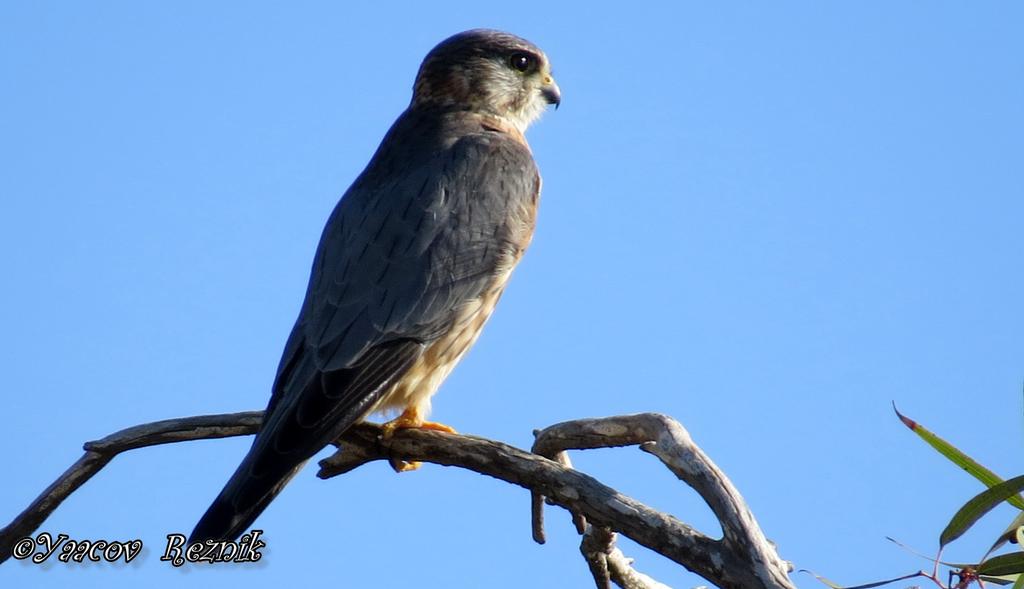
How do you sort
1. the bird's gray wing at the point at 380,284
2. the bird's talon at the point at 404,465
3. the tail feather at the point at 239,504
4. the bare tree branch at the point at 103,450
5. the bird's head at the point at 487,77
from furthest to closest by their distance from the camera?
the bird's head at the point at 487,77 → the bird's talon at the point at 404,465 → the bare tree branch at the point at 103,450 → the bird's gray wing at the point at 380,284 → the tail feather at the point at 239,504

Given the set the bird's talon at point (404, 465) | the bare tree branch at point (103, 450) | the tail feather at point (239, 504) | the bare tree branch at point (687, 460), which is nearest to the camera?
the bare tree branch at point (687, 460)

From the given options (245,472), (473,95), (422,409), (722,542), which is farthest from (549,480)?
(473,95)

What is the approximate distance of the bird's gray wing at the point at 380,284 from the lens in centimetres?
346

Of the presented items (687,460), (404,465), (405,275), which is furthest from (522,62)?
(687,460)

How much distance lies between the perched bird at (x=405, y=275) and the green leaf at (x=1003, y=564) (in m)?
1.72

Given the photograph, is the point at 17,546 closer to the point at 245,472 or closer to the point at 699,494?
the point at 245,472

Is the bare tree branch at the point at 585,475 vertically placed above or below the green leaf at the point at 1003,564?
above

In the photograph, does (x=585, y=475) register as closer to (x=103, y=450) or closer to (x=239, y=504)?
Answer: (x=239, y=504)

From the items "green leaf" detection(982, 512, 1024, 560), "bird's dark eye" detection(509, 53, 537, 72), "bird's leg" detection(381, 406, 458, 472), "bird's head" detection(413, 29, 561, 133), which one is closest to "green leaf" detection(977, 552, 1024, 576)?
"green leaf" detection(982, 512, 1024, 560)

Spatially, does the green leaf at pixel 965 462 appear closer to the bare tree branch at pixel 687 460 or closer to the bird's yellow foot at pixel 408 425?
the bare tree branch at pixel 687 460

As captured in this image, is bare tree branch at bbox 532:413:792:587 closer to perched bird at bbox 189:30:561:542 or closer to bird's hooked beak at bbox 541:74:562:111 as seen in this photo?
perched bird at bbox 189:30:561:542

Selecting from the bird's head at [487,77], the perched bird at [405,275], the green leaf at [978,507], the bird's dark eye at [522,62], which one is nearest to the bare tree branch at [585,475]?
the perched bird at [405,275]

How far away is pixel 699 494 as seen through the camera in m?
2.99

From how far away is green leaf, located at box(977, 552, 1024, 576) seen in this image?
2.82 metres
